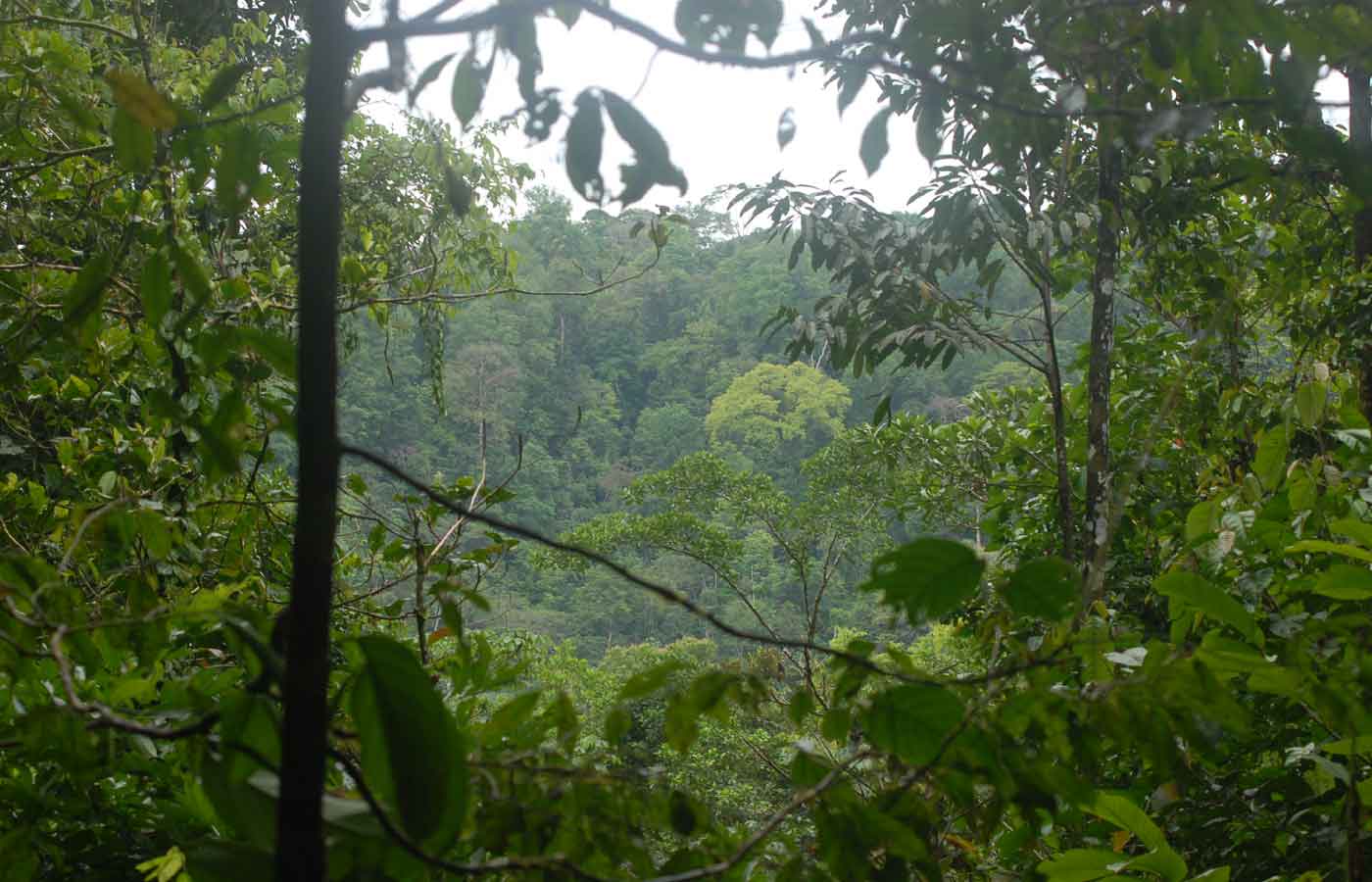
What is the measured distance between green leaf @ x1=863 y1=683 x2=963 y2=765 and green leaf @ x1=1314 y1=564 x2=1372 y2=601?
1.61 feet

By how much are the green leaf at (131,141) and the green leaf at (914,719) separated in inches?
16.4

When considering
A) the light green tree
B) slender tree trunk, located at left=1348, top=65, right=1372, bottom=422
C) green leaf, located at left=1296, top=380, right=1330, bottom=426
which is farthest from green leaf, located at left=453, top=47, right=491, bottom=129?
the light green tree

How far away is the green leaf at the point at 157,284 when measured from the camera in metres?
0.49

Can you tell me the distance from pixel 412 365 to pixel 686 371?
6.74 meters

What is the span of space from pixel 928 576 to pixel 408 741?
22cm

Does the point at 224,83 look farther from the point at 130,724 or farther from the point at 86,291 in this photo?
the point at 130,724

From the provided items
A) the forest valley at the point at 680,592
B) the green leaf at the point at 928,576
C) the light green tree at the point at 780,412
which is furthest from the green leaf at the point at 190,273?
the light green tree at the point at 780,412

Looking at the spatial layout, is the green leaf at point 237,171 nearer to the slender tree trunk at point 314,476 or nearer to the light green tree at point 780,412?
the slender tree trunk at point 314,476

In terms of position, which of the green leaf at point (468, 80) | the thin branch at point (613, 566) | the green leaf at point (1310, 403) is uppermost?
the green leaf at point (1310, 403)

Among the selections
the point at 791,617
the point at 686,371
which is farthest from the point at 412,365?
the point at 791,617

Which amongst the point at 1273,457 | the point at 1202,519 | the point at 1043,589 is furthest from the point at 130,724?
the point at 1273,457

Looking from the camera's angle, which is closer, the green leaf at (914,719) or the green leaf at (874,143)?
the green leaf at (914,719)

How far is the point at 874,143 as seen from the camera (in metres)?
0.56

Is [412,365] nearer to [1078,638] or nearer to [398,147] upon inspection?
[398,147]
